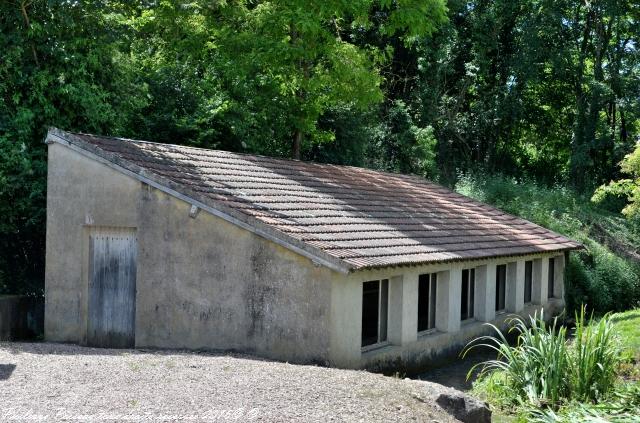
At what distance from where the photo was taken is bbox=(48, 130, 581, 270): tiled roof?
44.7 ft

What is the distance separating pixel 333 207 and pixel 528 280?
8.01 m

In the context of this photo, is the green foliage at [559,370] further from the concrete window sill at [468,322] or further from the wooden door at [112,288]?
the wooden door at [112,288]

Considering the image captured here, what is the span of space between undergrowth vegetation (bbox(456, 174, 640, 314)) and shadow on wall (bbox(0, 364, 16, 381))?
17126 mm

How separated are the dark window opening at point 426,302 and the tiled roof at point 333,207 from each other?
34.1 inches

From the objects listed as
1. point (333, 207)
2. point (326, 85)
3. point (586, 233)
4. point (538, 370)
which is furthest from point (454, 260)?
point (586, 233)

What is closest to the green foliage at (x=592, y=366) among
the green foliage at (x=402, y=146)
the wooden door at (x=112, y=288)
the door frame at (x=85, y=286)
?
the wooden door at (x=112, y=288)

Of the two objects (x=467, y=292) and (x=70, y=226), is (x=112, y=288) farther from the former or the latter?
(x=467, y=292)

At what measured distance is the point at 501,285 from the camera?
65.5 ft

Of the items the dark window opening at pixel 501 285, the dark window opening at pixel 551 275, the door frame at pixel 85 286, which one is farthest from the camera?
the dark window opening at pixel 551 275

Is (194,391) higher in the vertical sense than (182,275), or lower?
lower

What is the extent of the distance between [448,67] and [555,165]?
8726 millimetres

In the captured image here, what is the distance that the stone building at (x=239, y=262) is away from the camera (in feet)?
42.5

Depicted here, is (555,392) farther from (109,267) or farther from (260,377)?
(109,267)

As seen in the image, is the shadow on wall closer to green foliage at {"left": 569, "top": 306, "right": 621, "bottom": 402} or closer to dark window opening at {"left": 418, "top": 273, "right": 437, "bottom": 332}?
green foliage at {"left": 569, "top": 306, "right": 621, "bottom": 402}
